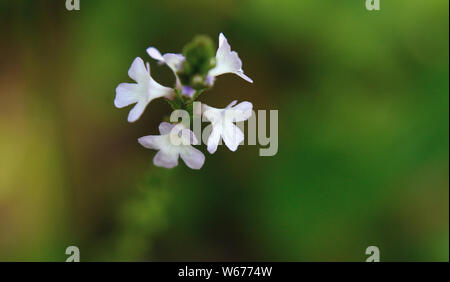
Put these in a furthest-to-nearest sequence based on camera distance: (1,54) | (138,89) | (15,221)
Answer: (1,54) < (15,221) < (138,89)

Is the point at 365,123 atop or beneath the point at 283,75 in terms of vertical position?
beneath

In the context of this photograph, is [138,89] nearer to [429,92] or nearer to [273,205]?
[273,205]

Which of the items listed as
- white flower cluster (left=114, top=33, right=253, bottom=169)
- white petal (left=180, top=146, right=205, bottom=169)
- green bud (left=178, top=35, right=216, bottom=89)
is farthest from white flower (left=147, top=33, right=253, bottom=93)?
white petal (left=180, top=146, right=205, bottom=169)

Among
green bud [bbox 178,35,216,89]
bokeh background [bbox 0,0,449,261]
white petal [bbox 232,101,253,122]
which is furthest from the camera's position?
bokeh background [bbox 0,0,449,261]

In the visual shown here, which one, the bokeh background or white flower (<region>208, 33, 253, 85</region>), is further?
the bokeh background

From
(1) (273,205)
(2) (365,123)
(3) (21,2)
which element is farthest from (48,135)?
(2) (365,123)

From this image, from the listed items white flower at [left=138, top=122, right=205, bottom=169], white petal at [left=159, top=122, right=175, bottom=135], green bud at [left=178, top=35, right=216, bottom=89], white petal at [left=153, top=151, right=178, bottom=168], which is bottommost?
white petal at [left=153, top=151, right=178, bottom=168]

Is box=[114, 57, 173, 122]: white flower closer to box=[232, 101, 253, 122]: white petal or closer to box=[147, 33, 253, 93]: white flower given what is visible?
box=[147, 33, 253, 93]: white flower

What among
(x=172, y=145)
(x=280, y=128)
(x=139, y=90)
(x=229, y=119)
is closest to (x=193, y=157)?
(x=172, y=145)

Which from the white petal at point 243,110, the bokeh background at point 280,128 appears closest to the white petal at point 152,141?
the white petal at point 243,110
